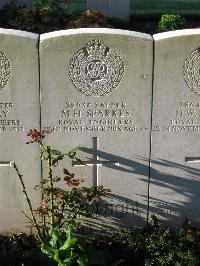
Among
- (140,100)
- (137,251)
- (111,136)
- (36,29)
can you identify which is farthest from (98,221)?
(36,29)

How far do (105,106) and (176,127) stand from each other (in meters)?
0.67

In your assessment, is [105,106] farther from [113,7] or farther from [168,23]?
[113,7]

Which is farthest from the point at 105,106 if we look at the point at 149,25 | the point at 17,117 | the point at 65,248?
the point at 149,25

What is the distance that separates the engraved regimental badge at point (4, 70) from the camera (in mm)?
Answer: 4459

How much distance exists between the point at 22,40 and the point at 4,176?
1.28m

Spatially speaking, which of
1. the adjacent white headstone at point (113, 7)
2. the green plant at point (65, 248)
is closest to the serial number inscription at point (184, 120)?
the green plant at point (65, 248)

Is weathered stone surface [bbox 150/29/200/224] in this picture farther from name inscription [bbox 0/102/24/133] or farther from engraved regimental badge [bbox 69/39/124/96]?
name inscription [bbox 0/102/24/133]

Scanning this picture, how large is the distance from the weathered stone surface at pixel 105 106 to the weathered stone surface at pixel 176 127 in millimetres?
93

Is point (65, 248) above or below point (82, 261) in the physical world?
above

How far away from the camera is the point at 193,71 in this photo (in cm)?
456

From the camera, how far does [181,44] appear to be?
4453 millimetres

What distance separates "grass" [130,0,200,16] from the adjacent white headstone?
0.77 m

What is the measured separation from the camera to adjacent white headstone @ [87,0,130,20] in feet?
42.0

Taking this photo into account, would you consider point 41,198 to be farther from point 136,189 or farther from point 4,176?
point 136,189
